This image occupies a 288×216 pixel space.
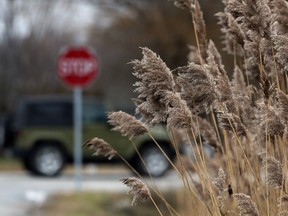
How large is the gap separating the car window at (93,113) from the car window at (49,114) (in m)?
0.37

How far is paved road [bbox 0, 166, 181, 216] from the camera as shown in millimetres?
13658

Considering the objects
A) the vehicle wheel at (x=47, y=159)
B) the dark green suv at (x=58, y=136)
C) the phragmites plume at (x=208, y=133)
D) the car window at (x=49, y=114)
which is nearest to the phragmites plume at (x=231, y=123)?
the phragmites plume at (x=208, y=133)

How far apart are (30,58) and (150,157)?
13279 millimetres

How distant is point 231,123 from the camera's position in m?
4.22

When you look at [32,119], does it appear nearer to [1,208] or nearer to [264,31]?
[1,208]

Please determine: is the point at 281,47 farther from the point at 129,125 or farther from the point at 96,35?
the point at 96,35

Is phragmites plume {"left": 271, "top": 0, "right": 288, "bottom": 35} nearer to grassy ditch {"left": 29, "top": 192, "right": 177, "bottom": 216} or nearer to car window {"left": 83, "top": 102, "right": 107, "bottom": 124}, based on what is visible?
grassy ditch {"left": 29, "top": 192, "right": 177, "bottom": 216}

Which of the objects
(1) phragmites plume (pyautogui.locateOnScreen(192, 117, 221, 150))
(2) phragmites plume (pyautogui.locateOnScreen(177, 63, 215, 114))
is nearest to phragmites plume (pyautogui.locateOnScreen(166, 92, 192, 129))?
(2) phragmites plume (pyautogui.locateOnScreen(177, 63, 215, 114))

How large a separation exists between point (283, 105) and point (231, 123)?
11.5 inches

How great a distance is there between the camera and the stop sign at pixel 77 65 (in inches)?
608

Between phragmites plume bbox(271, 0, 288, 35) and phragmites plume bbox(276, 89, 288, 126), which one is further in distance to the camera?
phragmites plume bbox(271, 0, 288, 35)

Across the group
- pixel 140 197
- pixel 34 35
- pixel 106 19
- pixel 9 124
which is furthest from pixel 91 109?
pixel 140 197

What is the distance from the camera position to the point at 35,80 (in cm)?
3200

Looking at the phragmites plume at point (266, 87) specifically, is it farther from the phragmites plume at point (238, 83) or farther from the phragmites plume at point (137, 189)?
the phragmites plume at point (137, 189)
